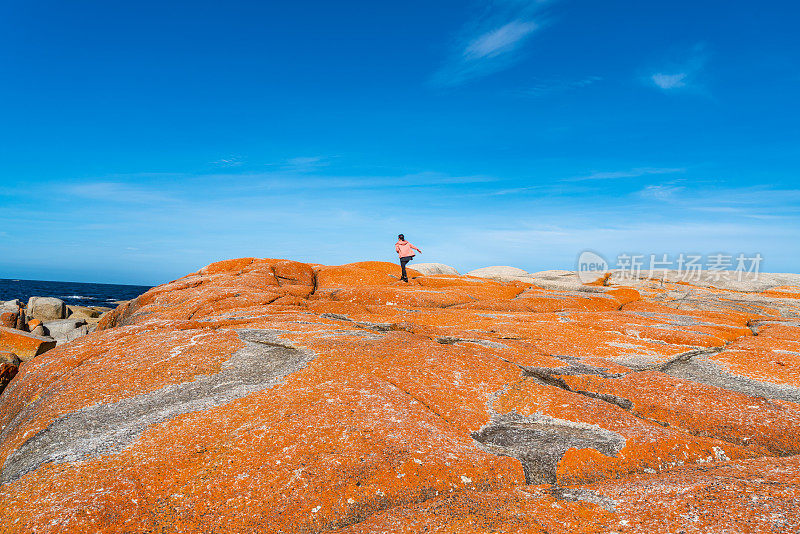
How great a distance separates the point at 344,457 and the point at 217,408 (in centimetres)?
335

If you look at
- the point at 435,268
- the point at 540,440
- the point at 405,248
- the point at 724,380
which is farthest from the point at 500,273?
the point at 540,440

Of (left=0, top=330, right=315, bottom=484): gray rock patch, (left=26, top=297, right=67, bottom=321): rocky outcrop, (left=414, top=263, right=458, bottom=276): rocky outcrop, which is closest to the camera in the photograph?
(left=0, top=330, right=315, bottom=484): gray rock patch

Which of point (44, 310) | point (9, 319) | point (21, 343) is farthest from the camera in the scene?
point (44, 310)

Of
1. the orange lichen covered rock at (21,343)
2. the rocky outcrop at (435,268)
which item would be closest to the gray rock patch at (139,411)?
the orange lichen covered rock at (21,343)

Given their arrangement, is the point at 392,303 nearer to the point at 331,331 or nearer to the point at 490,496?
the point at 331,331

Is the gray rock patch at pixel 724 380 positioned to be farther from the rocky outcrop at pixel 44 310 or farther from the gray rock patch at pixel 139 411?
the rocky outcrop at pixel 44 310

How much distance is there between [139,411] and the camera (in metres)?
8.34

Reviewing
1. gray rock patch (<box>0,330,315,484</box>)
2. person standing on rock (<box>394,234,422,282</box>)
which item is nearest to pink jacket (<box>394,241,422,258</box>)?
person standing on rock (<box>394,234,422,282</box>)

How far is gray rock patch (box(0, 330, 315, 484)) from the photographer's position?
6.90 m

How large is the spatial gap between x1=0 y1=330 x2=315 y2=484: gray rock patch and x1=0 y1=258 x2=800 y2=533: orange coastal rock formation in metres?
0.05

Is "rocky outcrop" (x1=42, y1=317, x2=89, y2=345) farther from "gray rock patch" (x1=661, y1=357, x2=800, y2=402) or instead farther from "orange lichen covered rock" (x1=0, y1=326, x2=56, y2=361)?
"gray rock patch" (x1=661, y1=357, x2=800, y2=402)

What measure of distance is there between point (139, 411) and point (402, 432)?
5.55 meters

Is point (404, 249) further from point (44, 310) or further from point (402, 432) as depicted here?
point (44, 310)

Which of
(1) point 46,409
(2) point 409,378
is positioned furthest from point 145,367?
(2) point 409,378
